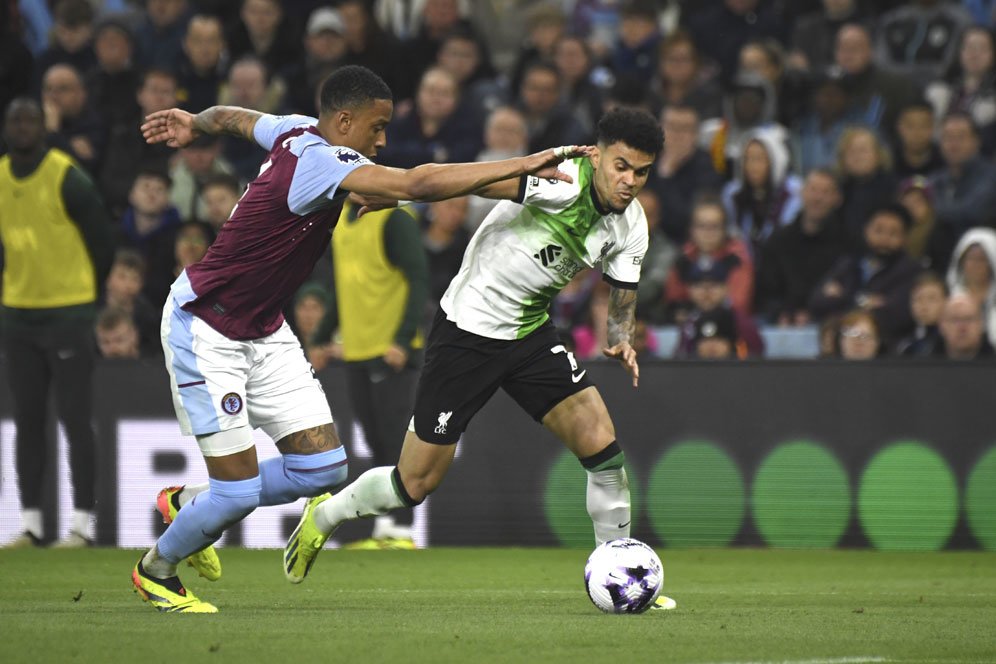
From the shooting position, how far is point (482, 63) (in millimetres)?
16016

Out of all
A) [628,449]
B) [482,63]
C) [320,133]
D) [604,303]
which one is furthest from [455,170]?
[482,63]

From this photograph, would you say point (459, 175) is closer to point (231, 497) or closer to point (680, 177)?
point (231, 497)

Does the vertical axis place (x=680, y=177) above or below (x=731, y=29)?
below

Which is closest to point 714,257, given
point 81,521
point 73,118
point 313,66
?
point 313,66

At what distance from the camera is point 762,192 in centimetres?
1401

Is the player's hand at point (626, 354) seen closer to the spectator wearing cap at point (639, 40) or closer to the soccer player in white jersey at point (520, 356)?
the soccer player in white jersey at point (520, 356)

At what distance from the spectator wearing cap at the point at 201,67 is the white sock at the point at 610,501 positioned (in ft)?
27.8

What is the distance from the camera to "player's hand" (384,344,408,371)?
37.5 ft

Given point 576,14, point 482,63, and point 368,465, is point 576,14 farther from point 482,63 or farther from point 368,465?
point 368,465

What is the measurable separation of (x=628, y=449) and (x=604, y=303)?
5.16 ft

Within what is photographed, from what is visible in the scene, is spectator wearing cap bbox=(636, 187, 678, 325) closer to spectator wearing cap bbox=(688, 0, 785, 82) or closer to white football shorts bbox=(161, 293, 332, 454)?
spectator wearing cap bbox=(688, 0, 785, 82)

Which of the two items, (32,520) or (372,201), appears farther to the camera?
(32,520)

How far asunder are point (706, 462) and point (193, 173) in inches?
218

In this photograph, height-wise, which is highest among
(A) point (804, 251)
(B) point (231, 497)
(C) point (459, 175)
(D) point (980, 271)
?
(C) point (459, 175)
